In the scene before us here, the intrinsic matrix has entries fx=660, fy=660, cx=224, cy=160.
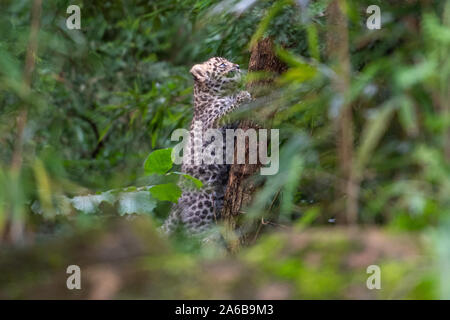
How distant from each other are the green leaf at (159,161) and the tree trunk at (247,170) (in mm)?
306

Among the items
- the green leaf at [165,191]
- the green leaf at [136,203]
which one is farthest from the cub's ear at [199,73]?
the green leaf at [136,203]

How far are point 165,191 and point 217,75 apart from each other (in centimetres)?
121

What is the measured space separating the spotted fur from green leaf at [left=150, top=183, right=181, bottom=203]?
652 millimetres

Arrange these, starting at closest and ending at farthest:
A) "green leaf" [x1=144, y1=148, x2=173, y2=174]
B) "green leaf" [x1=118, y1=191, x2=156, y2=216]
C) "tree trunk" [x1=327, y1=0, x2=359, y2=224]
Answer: "tree trunk" [x1=327, y1=0, x2=359, y2=224] < "green leaf" [x1=118, y1=191, x2=156, y2=216] < "green leaf" [x1=144, y1=148, x2=173, y2=174]

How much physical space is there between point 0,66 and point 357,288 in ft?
3.87

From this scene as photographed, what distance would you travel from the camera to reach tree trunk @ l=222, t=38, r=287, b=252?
2.87m

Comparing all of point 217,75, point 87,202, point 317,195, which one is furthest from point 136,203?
point 217,75

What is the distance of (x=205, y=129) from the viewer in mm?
3693

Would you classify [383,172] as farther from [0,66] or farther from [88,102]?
[88,102]

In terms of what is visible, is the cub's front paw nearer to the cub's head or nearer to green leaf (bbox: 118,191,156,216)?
the cub's head

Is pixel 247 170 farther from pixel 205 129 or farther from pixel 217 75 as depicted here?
pixel 217 75

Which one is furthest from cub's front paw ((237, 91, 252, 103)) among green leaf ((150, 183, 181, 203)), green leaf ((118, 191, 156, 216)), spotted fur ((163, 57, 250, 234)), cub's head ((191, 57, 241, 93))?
green leaf ((118, 191, 156, 216))
